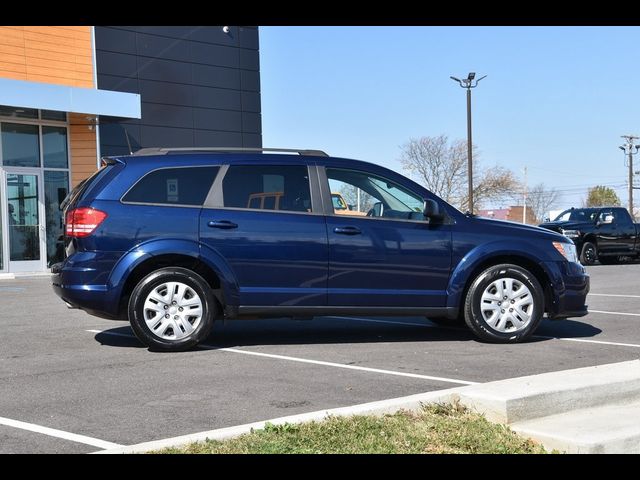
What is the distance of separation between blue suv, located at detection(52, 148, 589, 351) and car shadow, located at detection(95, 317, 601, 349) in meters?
0.60

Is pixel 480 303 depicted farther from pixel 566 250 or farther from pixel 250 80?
pixel 250 80

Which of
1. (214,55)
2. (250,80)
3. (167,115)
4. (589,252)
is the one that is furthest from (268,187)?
(589,252)

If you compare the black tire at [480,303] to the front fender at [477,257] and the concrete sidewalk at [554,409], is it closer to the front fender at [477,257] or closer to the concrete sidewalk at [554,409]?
the front fender at [477,257]

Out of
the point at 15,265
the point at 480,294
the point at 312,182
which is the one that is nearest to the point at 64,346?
the point at 312,182

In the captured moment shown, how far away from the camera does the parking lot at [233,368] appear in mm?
5020

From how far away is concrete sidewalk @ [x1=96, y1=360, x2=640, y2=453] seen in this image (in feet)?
14.2

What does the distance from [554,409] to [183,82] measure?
64.6 feet

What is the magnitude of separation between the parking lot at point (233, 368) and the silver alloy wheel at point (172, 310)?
23 cm

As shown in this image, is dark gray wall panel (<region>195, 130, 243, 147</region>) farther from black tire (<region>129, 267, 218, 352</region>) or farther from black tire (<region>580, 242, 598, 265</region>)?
black tire (<region>129, 267, 218, 352</region>)

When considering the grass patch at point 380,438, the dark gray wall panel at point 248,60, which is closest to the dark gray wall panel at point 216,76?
the dark gray wall panel at point 248,60

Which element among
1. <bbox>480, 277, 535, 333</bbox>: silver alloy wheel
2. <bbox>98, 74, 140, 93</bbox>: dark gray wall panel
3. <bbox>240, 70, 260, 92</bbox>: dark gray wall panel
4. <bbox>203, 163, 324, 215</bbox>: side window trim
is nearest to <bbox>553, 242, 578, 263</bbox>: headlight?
<bbox>480, 277, 535, 333</bbox>: silver alloy wheel

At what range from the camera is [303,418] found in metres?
4.66
